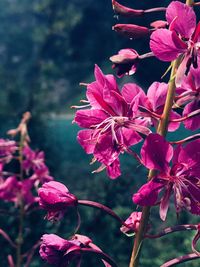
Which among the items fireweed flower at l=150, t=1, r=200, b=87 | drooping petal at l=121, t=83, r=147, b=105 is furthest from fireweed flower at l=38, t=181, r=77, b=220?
fireweed flower at l=150, t=1, r=200, b=87

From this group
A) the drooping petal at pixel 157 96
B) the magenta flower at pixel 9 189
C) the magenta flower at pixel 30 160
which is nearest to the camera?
the drooping petal at pixel 157 96

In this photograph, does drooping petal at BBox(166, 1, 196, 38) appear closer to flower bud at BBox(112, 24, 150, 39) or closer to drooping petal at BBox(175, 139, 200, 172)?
flower bud at BBox(112, 24, 150, 39)

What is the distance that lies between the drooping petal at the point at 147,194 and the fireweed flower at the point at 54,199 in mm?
232

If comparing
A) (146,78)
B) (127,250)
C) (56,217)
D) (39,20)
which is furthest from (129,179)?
(39,20)

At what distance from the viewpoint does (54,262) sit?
1510mm

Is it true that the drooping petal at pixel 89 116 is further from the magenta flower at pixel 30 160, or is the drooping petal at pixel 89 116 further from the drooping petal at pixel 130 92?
the magenta flower at pixel 30 160

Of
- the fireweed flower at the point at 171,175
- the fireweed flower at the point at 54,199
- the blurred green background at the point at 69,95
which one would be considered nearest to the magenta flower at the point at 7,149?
the blurred green background at the point at 69,95

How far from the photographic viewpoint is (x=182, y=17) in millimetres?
1409

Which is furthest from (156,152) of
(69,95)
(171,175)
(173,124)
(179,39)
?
(69,95)

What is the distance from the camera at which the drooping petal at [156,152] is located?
4.57 ft

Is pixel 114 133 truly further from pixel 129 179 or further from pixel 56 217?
pixel 129 179

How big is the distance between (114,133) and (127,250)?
331 centimetres

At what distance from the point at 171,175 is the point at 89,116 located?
0.29m

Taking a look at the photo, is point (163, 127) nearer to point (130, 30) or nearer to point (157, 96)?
point (157, 96)
